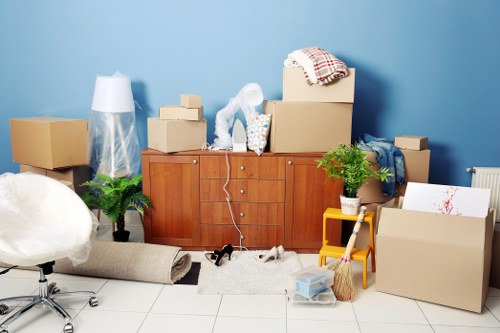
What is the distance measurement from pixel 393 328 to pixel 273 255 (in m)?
1.00

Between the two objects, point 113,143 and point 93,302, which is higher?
point 113,143

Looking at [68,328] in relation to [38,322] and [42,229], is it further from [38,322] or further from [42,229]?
[42,229]

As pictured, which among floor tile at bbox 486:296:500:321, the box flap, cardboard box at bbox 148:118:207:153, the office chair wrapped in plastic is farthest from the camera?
cardboard box at bbox 148:118:207:153

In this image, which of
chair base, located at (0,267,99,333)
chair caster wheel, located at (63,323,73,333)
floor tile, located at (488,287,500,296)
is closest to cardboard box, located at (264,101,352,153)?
floor tile, located at (488,287,500,296)

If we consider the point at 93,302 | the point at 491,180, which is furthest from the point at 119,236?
the point at 491,180

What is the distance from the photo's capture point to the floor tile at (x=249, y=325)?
242cm

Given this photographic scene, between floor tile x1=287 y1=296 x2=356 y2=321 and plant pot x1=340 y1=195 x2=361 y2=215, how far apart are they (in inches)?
22.5

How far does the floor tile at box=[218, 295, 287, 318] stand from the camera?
8.48ft

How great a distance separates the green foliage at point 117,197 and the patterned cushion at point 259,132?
0.84 meters

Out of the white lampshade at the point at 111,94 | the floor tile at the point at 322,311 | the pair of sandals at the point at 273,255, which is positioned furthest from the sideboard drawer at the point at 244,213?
the white lampshade at the point at 111,94

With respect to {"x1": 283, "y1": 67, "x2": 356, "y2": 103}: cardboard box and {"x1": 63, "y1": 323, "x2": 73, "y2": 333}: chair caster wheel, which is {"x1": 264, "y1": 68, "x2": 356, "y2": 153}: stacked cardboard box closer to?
{"x1": 283, "y1": 67, "x2": 356, "y2": 103}: cardboard box

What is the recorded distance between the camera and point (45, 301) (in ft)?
8.21

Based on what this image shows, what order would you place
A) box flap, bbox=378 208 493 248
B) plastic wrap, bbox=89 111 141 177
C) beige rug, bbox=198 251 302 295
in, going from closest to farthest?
box flap, bbox=378 208 493 248, beige rug, bbox=198 251 302 295, plastic wrap, bbox=89 111 141 177

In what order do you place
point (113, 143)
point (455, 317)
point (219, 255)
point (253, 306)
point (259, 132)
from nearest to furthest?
point (455, 317)
point (253, 306)
point (219, 255)
point (259, 132)
point (113, 143)
